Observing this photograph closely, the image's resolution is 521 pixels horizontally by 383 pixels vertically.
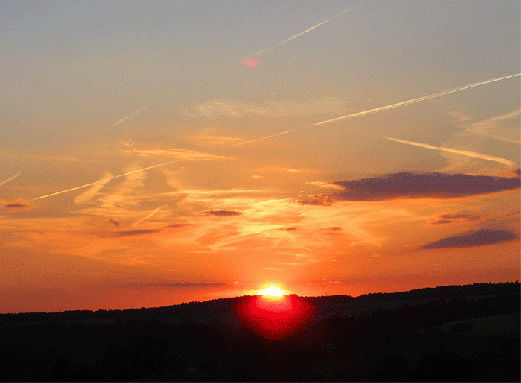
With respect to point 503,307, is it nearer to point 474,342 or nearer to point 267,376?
point 474,342

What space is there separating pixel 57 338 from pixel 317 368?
192 feet

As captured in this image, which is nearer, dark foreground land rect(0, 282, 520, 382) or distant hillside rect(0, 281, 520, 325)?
dark foreground land rect(0, 282, 520, 382)

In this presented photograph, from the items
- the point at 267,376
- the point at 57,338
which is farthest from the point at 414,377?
the point at 57,338

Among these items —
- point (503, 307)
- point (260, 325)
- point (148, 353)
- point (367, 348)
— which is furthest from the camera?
point (503, 307)

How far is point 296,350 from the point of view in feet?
244

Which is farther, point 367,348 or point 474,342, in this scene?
point 367,348

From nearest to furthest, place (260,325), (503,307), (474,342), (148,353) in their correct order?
(474,342) < (148,353) < (260,325) < (503,307)

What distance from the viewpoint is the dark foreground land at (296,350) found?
59.2 metres

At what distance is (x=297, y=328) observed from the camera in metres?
90.2

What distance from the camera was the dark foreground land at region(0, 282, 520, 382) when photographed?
194 ft

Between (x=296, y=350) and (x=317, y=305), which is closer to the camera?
(x=296, y=350)

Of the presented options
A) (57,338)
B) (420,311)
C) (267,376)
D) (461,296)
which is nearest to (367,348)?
(267,376)

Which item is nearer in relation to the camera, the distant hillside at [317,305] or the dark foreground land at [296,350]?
the dark foreground land at [296,350]

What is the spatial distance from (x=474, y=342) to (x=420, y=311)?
44.7 metres
